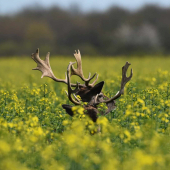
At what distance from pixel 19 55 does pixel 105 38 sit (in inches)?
496

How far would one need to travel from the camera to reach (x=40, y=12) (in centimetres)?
7438

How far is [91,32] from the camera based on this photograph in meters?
55.4

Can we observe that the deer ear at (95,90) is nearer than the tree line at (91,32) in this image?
Yes

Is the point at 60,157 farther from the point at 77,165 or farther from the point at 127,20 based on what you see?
the point at 127,20

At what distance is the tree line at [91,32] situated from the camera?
4847cm

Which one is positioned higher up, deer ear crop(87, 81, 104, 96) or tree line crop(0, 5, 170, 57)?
tree line crop(0, 5, 170, 57)

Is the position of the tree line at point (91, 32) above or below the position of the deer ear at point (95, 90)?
above

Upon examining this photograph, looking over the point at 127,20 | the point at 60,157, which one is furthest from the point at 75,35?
the point at 60,157

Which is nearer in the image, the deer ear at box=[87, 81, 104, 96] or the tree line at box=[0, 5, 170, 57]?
the deer ear at box=[87, 81, 104, 96]

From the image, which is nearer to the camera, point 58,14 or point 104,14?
point 104,14

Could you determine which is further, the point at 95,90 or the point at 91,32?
the point at 91,32

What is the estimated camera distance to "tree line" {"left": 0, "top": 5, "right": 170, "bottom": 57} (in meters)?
48.5

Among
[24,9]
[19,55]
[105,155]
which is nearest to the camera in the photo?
[105,155]

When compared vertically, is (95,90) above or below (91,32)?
below
